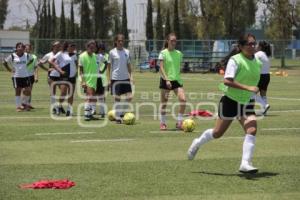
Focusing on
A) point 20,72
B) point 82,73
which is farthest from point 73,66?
point 20,72

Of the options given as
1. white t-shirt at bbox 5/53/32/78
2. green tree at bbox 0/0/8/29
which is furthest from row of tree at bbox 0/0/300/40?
white t-shirt at bbox 5/53/32/78

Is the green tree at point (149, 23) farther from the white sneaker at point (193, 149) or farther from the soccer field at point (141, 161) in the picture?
the white sneaker at point (193, 149)

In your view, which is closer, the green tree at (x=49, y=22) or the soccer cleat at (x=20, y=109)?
the soccer cleat at (x=20, y=109)

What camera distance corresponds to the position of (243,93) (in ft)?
31.1

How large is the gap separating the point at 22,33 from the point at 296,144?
62.6 meters

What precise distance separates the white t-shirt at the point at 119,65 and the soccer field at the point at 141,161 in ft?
4.04

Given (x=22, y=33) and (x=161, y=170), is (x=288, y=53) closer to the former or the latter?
(x=22, y=33)

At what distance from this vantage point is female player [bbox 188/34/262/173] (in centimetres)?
927

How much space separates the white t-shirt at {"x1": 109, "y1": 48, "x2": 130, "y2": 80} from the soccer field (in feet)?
4.04

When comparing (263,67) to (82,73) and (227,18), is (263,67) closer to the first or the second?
(82,73)

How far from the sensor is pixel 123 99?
16688 mm

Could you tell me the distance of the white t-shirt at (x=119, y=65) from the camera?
16250mm

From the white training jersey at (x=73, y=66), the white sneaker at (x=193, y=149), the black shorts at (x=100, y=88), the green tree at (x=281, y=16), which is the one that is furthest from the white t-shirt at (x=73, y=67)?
the green tree at (x=281, y=16)

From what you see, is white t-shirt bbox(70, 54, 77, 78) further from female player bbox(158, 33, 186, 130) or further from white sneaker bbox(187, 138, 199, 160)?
white sneaker bbox(187, 138, 199, 160)
